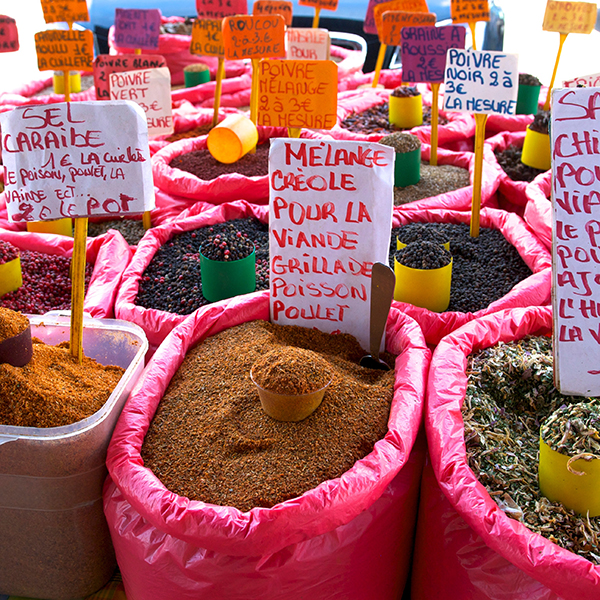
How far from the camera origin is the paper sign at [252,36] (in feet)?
8.20

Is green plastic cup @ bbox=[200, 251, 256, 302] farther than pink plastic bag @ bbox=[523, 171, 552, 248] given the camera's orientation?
No

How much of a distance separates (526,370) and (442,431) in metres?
0.31

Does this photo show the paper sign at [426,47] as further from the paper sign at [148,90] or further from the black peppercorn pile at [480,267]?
the paper sign at [148,90]

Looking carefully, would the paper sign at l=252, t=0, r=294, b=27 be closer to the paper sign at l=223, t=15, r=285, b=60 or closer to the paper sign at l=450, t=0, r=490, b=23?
the paper sign at l=223, t=15, r=285, b=60

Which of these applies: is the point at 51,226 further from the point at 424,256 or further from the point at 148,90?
the point at 424,256

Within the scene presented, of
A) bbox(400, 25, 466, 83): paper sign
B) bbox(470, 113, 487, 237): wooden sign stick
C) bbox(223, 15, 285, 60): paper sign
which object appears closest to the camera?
bbox(470, 113, 487, 237): wooden sign stick

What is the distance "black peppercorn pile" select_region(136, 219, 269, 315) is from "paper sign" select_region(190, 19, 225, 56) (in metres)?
1.20

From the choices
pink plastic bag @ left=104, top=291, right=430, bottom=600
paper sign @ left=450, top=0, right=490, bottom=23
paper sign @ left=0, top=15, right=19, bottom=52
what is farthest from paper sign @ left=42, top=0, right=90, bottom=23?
pink plastic bag @ left=104, top=291, right=430, bottom=600

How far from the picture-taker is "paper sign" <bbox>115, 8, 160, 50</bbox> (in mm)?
3059

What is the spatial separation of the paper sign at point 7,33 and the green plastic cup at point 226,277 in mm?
1896

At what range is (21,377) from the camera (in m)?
1.11

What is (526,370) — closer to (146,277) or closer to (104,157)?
(104,157)

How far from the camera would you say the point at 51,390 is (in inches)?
44.6

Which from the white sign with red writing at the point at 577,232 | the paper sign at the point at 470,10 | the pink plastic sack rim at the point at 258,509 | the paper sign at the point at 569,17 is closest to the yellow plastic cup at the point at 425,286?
the pink plastic sack rim at the point at 258,509
